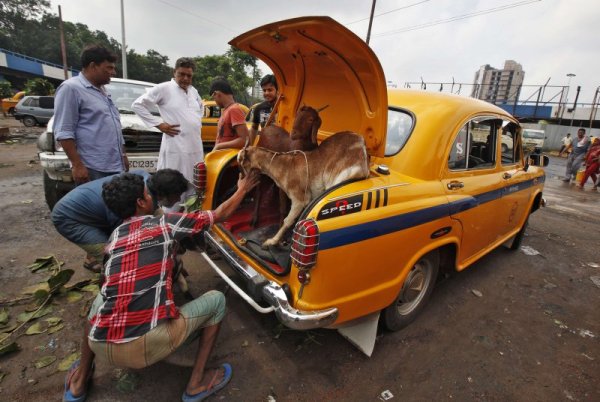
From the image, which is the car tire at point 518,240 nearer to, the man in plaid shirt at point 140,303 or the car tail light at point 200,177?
the car tail light at point 200,177

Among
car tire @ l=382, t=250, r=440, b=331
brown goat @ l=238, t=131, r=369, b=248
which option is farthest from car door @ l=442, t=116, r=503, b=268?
brown goat @ l=238, t=131, r=369, b=248

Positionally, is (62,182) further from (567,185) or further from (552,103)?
(552,103)

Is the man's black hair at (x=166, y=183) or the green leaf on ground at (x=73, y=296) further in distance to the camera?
the green leaf on ground at (x=73, y=296)

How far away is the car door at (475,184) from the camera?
2.71 meters

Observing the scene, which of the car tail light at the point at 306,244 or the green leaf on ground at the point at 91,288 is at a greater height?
the car tail light at the point at 306,244

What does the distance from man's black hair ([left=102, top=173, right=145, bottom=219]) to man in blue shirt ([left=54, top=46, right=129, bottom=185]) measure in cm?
136

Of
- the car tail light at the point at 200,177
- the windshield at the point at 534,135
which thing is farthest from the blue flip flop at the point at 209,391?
the windshield at the point at 534,135

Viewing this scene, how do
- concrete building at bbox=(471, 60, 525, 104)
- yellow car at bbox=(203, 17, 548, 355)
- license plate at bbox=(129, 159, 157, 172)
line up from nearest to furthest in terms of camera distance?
yellow car at bbox=(203, 17, 548, 355), license plate at bbox=(129, 159, 157, 172), concrete building at bbox=(471, 60, 525, 104)

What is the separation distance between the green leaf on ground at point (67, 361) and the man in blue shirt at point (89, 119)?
4.90 ft

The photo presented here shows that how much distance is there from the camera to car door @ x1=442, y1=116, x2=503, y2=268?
2.71 meters

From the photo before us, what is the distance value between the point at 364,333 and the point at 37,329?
100 inches

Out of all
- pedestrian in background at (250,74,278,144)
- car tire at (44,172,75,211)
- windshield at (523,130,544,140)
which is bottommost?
car tire at (44,172,75,211)

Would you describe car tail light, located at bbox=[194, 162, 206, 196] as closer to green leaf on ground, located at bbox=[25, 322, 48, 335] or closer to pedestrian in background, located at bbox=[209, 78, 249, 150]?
pedestrian in background, located at bbox=[209, 78, 249, 150]

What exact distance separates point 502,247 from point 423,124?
326 cm
